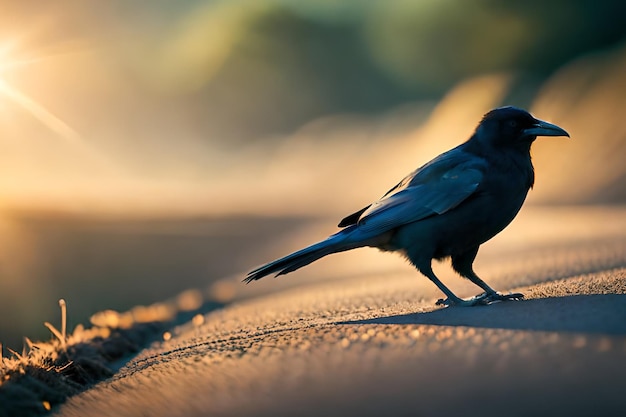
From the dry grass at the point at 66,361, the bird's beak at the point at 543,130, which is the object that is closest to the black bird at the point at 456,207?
the bird's beak at the point at 543,130

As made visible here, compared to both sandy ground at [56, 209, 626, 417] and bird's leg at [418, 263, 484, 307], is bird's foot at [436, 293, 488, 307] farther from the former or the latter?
sandy ground at [56, 209, 626, 417]

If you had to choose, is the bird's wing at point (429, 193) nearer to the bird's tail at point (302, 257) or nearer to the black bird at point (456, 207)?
the black bird at point (456, 207)

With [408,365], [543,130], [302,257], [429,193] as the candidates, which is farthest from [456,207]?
[408,365]

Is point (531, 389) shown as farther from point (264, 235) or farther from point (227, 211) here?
point (227, 211)

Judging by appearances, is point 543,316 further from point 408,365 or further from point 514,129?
point 514,129

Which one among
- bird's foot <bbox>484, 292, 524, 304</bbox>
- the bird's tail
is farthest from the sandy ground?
the bird's tail

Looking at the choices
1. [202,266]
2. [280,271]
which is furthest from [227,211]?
[280,271]

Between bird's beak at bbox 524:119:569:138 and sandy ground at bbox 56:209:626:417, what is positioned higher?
bird's beak at bbox 524:119:569:138
